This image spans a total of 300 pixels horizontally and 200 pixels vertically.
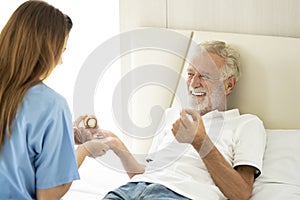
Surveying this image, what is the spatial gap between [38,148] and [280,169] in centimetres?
80

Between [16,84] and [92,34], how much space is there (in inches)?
56.9

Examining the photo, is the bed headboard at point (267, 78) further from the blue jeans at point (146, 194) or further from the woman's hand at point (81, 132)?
the blue jeans at point (146, 194)

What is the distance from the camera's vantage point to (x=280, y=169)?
5.65 feet

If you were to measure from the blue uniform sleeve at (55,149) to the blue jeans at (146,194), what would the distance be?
30 cm

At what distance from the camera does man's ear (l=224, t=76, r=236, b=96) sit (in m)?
1.97

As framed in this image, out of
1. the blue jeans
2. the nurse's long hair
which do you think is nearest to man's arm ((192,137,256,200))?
the blue jeans

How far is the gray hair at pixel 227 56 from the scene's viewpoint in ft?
6.40

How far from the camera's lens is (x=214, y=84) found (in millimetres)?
1957

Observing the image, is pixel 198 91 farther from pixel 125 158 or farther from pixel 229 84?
pixel 125 158

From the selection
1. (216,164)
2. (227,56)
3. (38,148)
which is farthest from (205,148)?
(38,148)

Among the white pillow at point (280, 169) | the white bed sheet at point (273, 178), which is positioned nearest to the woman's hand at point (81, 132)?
the white bed sheet at point (273, 178)

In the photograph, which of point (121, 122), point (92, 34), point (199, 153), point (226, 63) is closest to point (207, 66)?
point (226, 63)

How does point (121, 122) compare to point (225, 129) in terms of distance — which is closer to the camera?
point (225, 129)

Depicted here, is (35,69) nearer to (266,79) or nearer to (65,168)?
(65,168)
